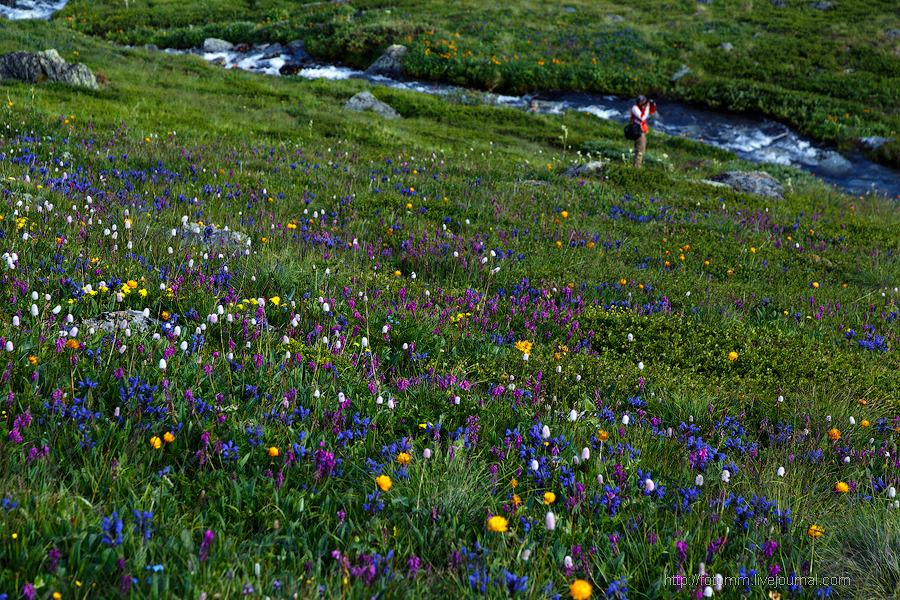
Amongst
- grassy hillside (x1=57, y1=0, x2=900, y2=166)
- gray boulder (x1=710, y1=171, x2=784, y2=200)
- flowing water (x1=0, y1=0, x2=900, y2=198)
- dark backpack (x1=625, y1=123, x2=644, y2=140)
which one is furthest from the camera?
grassy hillside (x1=57, y1=0, x2=900, y2=166)

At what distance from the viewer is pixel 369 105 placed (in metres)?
21.9

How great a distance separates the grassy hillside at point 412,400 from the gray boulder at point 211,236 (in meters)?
0.26

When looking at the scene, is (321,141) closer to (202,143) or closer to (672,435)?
(202,143)

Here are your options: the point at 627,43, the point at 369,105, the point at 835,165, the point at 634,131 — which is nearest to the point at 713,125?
the point at 835,165

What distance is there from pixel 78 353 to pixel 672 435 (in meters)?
3.87

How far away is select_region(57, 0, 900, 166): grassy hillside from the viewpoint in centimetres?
2873

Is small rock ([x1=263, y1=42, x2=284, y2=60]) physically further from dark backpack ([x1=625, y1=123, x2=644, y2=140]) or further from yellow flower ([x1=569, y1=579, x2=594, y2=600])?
yellow flower ([x1=569, y1=579, x2=594, y2=600])

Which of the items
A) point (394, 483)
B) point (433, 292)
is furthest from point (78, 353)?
point (433, 292)

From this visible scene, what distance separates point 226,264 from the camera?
5.29 meters

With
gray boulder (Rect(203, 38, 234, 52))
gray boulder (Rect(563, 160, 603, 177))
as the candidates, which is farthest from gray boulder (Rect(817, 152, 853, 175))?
gray boulder (Rect(203, 38, 234, 52))

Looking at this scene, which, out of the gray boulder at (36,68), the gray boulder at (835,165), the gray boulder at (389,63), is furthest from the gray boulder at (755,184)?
the gray boulder at (389,63)

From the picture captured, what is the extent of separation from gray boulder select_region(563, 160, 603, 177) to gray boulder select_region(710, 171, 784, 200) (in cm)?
405

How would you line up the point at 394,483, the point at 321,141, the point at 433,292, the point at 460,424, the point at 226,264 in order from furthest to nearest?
1. the point at 321,141
2. the point at 433,292
3. the point at 226,264
4. the point at 460,424
5. the point at 394,483

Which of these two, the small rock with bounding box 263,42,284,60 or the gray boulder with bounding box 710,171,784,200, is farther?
the small rock with bounding box 263,42,284,60
